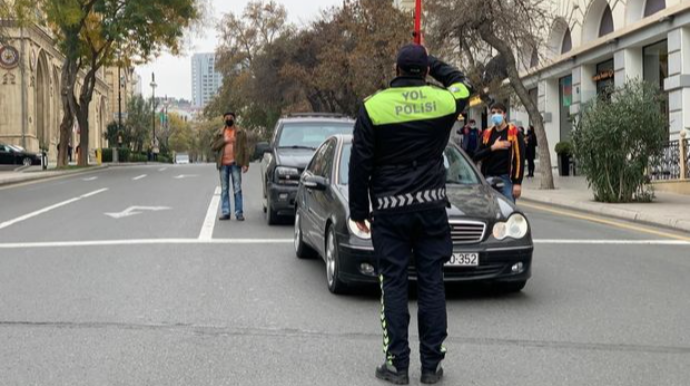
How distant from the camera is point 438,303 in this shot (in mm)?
4598

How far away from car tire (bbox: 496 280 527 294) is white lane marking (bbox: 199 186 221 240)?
4717 mm

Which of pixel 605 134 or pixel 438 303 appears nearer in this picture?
pixel 438 303

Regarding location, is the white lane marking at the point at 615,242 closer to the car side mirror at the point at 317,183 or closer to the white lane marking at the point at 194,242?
the white lane marking at the point at 194,242

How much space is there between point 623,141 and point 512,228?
9863 mm

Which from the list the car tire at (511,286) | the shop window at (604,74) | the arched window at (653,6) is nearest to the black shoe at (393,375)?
the car tire at (511,286)

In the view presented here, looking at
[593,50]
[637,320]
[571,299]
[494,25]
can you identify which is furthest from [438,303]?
[593,50]

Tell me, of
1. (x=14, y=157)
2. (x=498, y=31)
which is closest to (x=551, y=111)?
(x=498, y=31)

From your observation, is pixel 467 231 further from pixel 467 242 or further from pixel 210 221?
pixel 210 221

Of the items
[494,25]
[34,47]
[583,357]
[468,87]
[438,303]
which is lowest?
[583,357]

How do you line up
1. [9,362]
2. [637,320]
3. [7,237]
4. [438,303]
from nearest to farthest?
[438,303] < [9,362] < [637,320] < [7,237]

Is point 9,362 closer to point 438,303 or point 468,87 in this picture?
point 438,303

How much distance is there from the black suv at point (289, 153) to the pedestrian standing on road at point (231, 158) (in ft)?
1.08

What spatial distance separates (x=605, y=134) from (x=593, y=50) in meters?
12.9

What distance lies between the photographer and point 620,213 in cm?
1413
